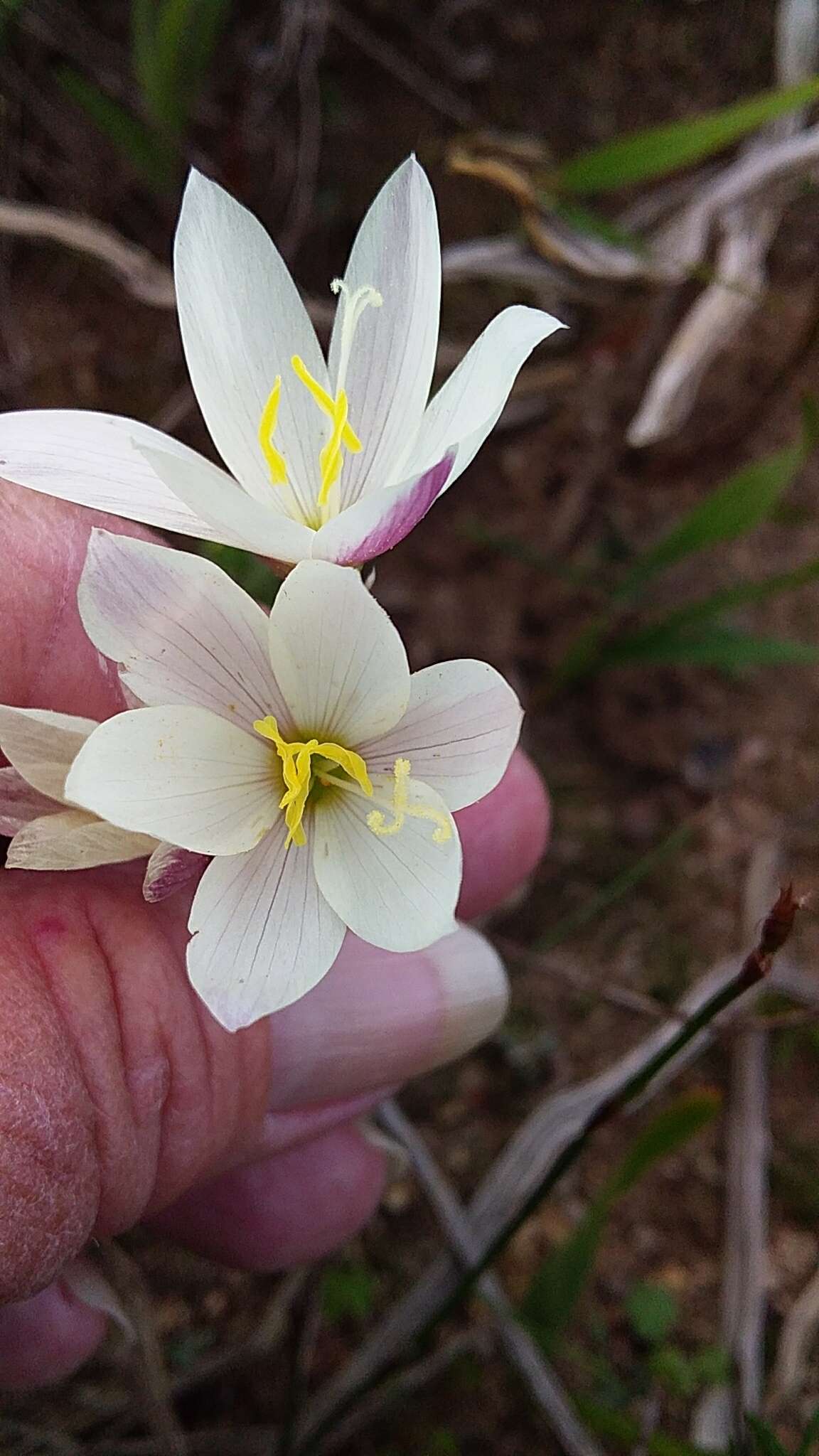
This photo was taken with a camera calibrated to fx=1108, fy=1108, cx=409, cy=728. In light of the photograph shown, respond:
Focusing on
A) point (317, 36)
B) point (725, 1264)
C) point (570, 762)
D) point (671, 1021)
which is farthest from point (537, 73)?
point (725, 1264)

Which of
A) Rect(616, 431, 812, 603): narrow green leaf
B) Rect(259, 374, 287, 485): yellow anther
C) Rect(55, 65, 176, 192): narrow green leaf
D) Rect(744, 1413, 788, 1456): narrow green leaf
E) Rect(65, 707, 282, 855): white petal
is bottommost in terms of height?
Rect(744, 1413, 788, 1456): narrow green leaf

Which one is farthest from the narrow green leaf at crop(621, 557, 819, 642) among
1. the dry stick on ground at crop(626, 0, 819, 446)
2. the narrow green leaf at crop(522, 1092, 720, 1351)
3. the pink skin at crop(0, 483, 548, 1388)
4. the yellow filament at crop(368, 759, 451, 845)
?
the yellow filament at crop(368, 759, 451, 845)

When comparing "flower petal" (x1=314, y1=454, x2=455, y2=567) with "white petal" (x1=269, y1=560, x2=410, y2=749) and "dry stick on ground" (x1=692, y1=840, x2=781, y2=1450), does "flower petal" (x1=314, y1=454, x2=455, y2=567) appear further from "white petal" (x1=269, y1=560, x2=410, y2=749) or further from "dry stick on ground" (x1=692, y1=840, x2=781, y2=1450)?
"dry stick on ground" (x1=692, y1=840, x2=781, y2=1450)

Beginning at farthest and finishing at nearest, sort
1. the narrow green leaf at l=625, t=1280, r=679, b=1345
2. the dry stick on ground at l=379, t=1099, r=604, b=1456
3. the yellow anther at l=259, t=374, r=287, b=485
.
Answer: the narrow green leaf at l=625, t=1280, r=679, b=1345
the dry stick on ground at l=379, t=1099, r=604, b=1456
the yellow anther at l=259, t=374, r=287, b=485

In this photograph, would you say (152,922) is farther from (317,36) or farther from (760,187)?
(317,36)

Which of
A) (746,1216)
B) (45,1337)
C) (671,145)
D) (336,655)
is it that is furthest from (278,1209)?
(671,145)

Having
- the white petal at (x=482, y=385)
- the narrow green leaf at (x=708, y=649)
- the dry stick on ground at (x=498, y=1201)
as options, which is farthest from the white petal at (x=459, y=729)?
the narrow green leaf at (x=708, y=649)
